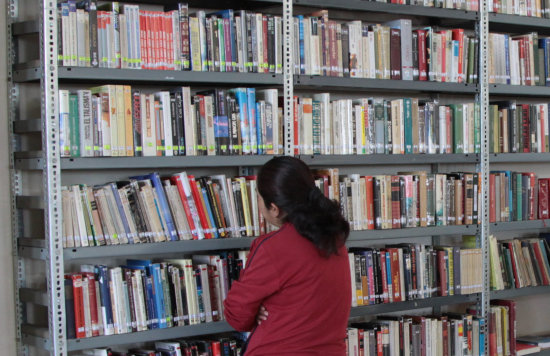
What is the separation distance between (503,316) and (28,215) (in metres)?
2.57

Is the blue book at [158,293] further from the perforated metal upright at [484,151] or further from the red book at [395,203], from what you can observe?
the perforated metal upright at [484,151]

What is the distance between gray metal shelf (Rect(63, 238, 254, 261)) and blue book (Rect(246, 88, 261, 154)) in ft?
1.40

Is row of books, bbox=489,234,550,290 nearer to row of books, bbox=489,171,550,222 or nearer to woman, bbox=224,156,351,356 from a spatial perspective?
row of books, bbox=489,171,550,222

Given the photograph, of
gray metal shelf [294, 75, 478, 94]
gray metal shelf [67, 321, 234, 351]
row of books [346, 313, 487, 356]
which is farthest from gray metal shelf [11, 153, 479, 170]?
row of books [346, 313, 487, 356]

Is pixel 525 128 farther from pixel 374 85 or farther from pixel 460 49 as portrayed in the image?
pixel 374 85

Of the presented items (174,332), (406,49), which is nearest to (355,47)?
(406,49)

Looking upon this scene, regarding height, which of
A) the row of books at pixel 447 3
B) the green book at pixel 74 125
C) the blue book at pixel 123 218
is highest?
the row of books at pixel 447 3

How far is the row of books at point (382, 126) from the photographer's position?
3922mm

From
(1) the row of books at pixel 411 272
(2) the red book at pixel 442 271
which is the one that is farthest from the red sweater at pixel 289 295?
(2) the red book at pixel 442 271

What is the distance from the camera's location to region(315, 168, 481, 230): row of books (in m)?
4.02

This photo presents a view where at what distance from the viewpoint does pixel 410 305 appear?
4188mm

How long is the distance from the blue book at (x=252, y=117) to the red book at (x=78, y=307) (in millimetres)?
976

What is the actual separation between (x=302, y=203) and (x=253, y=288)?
329mm

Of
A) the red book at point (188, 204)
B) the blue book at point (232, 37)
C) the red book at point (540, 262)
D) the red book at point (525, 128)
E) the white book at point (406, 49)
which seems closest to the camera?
the red book at point (188, 204)
